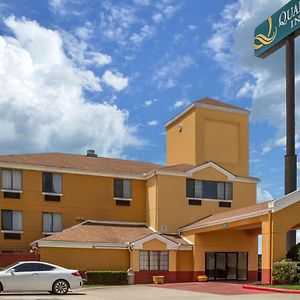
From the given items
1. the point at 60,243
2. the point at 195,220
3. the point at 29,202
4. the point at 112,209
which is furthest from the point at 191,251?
the point at 29,202

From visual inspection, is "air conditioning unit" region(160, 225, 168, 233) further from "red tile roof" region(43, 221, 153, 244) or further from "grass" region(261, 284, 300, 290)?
"grass" region(261, 284, 300, 290)

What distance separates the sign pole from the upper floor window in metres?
4.18

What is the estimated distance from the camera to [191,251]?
34.8 m

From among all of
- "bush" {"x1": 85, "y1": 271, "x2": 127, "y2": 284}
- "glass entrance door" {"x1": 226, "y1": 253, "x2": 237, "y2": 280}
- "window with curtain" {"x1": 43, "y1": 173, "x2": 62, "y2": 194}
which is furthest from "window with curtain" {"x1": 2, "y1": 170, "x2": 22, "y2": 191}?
"glass entrance door" {"x1": 226, "y1": 253, "x2": 237, "y2": 280}

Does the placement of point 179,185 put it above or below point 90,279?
above

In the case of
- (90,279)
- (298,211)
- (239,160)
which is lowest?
(90,279)

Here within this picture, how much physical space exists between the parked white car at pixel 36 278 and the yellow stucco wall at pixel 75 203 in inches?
482

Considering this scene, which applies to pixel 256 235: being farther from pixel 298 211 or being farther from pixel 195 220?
pixel 298 211

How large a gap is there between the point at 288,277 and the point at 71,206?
16475 mm

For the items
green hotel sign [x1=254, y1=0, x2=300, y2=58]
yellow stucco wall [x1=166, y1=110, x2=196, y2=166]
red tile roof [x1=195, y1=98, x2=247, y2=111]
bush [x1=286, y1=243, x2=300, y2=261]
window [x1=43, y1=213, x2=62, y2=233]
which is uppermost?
green hotel sign [x1=254, y1=0, x2=300, y2=58]

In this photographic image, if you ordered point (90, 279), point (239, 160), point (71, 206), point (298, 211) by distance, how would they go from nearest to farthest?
point (298, 211) < point (90, 279) < point (71, 206) < point (239, 160)

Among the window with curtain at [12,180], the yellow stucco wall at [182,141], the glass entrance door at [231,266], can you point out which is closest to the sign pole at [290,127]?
the glass entrance door at [231,266]

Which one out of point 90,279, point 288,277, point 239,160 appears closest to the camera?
point 288,277

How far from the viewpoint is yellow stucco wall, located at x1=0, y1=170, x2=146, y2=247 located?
114 ft
